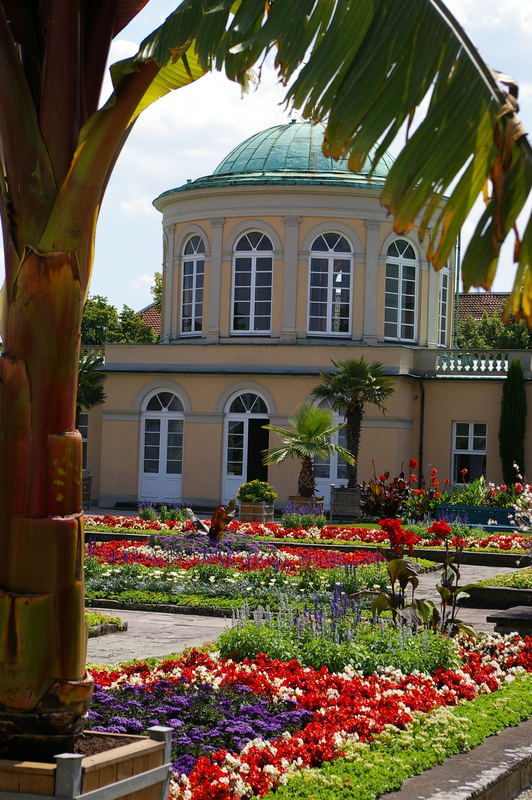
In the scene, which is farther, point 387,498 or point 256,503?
point 387,498

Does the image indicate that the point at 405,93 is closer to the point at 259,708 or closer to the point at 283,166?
the point at 259,708

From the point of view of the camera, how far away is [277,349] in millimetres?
31078

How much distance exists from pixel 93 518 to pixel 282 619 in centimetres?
1436

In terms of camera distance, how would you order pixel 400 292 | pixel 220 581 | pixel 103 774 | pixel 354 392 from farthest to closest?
pixel 400 292, pixel 354 392, pixel 220 581, pixel 103 774

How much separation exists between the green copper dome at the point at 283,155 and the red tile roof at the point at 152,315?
1791 cm

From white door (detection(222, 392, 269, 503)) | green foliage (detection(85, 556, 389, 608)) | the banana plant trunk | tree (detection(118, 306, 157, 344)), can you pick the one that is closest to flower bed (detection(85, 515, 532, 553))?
green foliage (detection(85, 556, 389, 608))

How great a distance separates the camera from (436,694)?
784 centimetres

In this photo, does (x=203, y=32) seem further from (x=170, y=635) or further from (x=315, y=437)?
(x=315, y=437)

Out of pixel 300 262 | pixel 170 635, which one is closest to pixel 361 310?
pixel 300 262

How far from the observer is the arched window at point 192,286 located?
1330 inches

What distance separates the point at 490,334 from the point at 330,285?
14.6 m

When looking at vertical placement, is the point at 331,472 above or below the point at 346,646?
above

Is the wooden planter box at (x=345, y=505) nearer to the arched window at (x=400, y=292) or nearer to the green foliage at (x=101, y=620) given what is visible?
the arched window at (x=400, y=292)

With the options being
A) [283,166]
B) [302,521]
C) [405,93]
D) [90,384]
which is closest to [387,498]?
[302,521]
